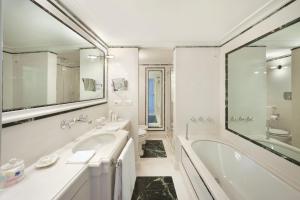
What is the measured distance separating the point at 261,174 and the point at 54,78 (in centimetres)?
241

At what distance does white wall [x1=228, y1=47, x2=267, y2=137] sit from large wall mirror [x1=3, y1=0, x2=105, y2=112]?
2.32 metres

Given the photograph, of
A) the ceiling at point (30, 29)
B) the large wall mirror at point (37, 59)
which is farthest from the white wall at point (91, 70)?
the ceiling at point (30, 29)

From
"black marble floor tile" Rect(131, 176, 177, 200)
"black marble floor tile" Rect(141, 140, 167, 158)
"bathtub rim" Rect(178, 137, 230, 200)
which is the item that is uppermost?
"bathtub rim" Rect(178, 137, 230, 200)

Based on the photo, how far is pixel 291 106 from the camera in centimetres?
165

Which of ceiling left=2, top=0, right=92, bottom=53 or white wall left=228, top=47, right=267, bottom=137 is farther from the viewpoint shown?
white wall left=228, top=47, right=267, bottom=137

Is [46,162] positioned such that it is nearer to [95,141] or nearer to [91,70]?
[95,141]

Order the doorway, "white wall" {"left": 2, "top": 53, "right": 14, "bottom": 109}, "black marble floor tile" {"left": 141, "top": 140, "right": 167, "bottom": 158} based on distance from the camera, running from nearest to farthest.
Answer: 1. "white wall" {"left": 2, "top": 53, "right": 14, "bottom": 109}
2. "black marble floor tile" {"left": 141, "top": 140, "right": 167, "bottom": 158}
3. the doorway

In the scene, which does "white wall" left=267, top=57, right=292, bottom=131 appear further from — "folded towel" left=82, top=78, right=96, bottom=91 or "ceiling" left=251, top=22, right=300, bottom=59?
"folded towel" left=82, top=78, right=96, bottom=91

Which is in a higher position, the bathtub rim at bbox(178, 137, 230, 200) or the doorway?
the doorway

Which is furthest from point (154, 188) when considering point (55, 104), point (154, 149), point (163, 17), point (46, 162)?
point (163, 17)

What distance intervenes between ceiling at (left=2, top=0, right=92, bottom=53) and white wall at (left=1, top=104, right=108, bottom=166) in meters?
0.57

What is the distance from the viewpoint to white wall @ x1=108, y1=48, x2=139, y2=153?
303cm

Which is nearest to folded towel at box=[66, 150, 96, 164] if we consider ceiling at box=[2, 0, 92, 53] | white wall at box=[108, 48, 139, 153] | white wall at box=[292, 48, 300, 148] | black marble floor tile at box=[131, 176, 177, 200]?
ceiling at box=[2, 0, 92, 53]

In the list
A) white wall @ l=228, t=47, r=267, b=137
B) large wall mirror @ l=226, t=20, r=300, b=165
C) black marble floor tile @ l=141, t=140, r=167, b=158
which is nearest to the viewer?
Result: large wall mirror @ l=226, t=20, r=300, b=165
